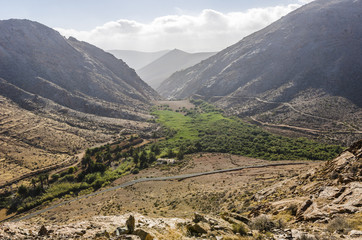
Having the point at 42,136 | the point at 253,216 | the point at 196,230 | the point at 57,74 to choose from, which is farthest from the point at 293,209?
the point at 57,74

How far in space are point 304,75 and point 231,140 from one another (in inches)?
2716

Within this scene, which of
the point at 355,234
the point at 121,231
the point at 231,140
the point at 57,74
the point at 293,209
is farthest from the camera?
the point at 57,74

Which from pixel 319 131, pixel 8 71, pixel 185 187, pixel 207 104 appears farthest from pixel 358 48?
pixel 8 71

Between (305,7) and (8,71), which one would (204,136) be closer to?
(8,71)

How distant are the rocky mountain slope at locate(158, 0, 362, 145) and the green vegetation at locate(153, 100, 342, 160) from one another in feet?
38.5

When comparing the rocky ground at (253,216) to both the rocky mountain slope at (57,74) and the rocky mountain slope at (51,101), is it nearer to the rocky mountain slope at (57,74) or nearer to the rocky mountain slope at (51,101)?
the rocky mountain slope at (51,101)

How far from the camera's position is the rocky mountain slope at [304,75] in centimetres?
9006

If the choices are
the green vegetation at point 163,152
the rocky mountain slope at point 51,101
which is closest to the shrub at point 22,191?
the green vegetation at point 163,152

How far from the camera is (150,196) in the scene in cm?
3875

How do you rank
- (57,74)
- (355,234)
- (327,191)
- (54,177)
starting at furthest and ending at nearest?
(57,74), (54,177), (327,191), (355,234)

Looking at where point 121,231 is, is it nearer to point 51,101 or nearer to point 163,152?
point 163,152

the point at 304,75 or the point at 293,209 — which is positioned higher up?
the point at 304,75

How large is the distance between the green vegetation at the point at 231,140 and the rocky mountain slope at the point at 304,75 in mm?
11737

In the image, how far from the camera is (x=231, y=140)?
3132 inches
